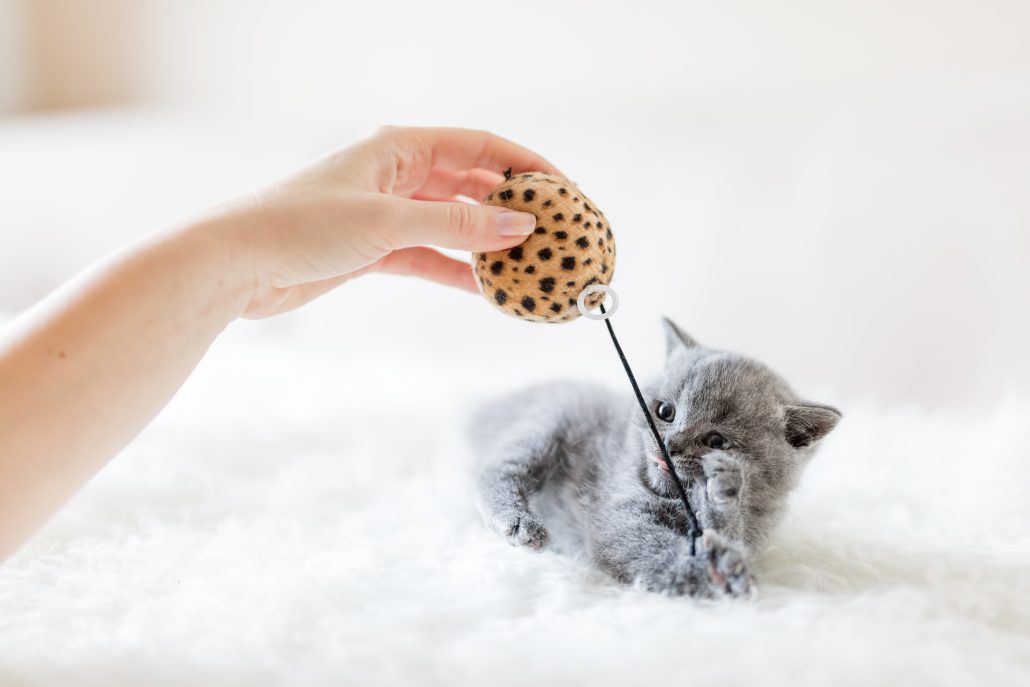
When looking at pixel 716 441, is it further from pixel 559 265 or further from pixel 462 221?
pixel 462 221

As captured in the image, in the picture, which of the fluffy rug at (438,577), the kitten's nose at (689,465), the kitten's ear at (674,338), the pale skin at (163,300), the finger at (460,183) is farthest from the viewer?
the finger at (460,183)

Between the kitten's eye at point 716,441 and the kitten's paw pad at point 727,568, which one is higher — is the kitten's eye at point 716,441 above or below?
above

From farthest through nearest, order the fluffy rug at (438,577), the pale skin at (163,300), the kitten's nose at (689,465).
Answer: the kitten's nose at (689,465)
the pale skin at (163,300)
the fluffy rug at (438,577)

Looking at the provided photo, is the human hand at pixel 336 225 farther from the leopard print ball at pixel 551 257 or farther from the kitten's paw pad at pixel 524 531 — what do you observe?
the kitten's paw pad at pixel 524 531

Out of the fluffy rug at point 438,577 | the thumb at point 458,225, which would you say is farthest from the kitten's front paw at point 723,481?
the thumb at point 458,225

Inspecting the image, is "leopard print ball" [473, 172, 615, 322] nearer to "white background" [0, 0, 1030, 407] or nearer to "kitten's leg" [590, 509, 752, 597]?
"kitten's leg" [590, 509, 752, 597]

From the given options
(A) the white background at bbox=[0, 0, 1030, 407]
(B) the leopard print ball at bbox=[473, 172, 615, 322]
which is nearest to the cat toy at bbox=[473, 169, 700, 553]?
(B) the leopard print ball at bbox=[473, 172, 615, 322]

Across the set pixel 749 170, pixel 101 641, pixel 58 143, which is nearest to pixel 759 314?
pixel 749 170
